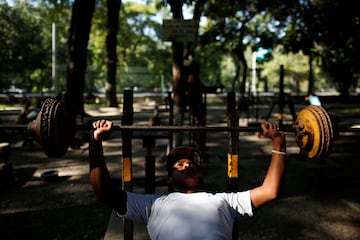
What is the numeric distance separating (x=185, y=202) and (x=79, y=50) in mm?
10348

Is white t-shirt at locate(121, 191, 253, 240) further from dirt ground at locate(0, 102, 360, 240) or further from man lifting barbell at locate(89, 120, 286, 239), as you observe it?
dirt ground at locate(0, 102, 360, 240)

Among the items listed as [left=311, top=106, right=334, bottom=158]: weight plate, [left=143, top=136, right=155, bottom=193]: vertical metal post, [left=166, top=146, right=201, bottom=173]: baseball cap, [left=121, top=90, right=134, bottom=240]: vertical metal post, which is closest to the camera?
[left=311, top=106, right=334, bottom=158]: weight plate

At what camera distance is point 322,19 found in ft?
32.7

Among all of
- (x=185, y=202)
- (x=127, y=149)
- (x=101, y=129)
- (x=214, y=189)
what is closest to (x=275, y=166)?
(x=185, y=202)

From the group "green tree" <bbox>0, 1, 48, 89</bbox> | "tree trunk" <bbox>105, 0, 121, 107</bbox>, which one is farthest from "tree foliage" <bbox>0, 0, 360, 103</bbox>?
"tree trunk" <bbox>105, 0, 121, 107</bbox>

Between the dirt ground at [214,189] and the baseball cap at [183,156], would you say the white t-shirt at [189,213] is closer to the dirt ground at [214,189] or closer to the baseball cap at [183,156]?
the baseball cap at [183,156]

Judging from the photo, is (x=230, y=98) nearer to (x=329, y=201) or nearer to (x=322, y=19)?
(x=329, y=201)

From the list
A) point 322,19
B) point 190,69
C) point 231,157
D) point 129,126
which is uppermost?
point 322,19

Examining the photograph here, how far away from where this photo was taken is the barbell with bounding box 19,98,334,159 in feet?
7.14

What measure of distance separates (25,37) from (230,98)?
115 feet

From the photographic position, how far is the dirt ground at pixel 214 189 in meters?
3.96

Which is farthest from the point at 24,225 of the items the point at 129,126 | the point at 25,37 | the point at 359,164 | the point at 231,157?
the point at 25,37

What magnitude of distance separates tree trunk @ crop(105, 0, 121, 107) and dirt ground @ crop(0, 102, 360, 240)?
972 centimetres

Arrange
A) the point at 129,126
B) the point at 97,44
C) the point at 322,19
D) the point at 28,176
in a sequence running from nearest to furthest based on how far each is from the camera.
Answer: the point at 129,126 → the point at 28,176 → the point at 322,19 → the point at 97,44
